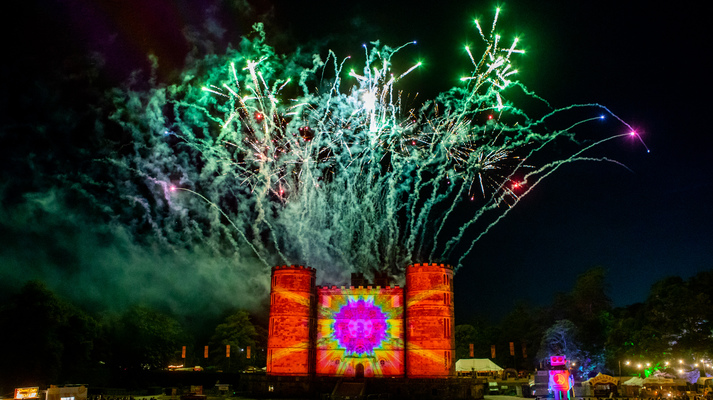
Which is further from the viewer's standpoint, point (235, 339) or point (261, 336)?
point (261, 336)

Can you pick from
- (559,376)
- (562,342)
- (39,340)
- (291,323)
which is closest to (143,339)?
(39,340)

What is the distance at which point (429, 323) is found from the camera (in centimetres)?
3456

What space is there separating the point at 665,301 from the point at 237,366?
1495 inches

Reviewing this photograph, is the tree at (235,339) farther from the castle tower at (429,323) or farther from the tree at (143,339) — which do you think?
the castle tower at (429,323)

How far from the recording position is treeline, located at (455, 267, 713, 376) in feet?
131

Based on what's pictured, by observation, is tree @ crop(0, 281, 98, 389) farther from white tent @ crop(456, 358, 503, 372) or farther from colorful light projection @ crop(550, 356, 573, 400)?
colorful light projection @ crop(550, 356, 573, 400)

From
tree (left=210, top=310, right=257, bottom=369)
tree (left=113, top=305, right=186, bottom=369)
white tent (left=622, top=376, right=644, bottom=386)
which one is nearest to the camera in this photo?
white tent (left=622, top=376, right=644, bottom=386)

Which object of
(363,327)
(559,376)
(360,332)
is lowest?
(559,376)

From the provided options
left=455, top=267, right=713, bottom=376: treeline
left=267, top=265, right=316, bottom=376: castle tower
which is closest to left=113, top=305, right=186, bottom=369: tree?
left=267, top=265, right=316, bottom=376: castle tower

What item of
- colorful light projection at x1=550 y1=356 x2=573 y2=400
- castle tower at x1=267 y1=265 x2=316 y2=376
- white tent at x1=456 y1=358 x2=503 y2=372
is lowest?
white tent at x1=456 y1=358 x2=503 y2=372

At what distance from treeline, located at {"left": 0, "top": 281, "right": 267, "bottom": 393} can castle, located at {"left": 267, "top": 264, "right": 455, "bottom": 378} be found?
53.3ft

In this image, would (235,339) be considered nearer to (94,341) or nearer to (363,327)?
(94,341)

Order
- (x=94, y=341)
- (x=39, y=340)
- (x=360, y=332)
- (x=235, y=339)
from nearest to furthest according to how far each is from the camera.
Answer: (x=360, y=332), (x=39, y=340), (x=94, y=341), (x=235, y=339)

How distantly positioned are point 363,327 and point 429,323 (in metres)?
4.21
